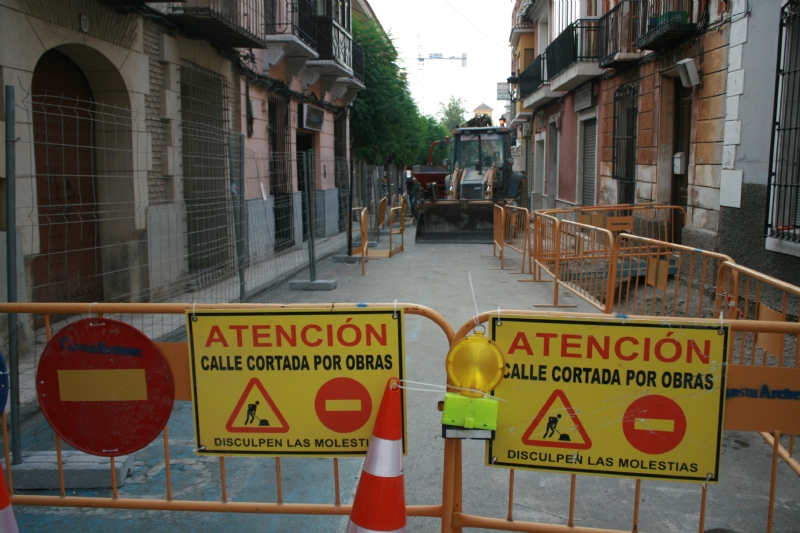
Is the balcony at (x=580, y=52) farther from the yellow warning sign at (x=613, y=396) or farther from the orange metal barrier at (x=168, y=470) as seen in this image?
the orange metal barrier at (x=168, y=470)

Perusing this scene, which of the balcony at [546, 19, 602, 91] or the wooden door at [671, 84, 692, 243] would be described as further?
the balcony at [546, 19, 602, 91]

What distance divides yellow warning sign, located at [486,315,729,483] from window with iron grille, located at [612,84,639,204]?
37.5ft

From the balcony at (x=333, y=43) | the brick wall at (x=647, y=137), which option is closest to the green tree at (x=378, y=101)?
the balcony at (x=333, y=43)

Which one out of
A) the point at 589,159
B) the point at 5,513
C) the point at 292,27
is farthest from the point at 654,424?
the point at 589,159

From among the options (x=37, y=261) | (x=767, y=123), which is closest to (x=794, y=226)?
(x=767, y=123)

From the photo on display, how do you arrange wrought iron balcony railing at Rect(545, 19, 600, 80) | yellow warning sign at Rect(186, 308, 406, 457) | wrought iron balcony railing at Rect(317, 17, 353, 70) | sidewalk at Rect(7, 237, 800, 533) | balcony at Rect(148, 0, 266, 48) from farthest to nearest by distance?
wrought iron balcony railing at Rect(317, 17, 353, 70) < wrought iron balcony railing at Rect(545, 19, 600, 80) < balcony at Rect(148, 0, 266, 48) < sidewalk at Rect(7, 237, 800, 533) < yellow warning sign at Rect(186, 308, 406, 457)

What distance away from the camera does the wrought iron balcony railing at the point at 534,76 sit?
2166cm

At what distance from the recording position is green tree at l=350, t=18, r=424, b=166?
22.8m

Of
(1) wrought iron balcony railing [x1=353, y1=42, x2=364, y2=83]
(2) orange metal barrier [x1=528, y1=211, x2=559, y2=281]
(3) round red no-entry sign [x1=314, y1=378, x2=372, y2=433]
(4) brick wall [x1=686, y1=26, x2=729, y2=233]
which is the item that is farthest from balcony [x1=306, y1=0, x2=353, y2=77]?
(3) round red no-entry sign [x1=314, y1=378, x2=372, y2=433]

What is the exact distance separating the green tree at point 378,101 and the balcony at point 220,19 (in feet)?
36.1

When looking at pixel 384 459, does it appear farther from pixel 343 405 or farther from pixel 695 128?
pixel 695 128

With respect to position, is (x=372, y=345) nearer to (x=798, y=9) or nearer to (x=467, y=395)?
(x=467, y=395)

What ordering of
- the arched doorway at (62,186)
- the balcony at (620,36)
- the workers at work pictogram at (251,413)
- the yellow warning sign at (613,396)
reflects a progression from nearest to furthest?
1. the yellow warning sign at (613,396)
2. the workers at work pictogram at (251,413)
3. the arched doorway at (62,186)
4. the balcony at (620,36)

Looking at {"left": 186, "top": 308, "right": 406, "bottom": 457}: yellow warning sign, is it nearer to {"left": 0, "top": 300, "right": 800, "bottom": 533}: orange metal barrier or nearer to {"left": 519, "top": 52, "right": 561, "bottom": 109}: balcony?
{"left": 0, "top": 300, "right": 800, "bottom": 533}: orange metal barrier
